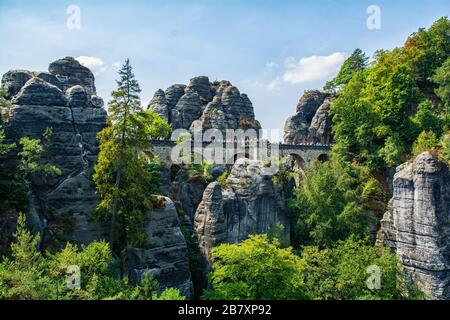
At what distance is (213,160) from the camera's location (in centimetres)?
3569

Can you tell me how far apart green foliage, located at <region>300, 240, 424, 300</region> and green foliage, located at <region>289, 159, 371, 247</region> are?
182 inches

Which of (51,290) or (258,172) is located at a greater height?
(258,172)

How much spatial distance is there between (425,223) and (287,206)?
33.3 ft

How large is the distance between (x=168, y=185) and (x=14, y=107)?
40.0 feet

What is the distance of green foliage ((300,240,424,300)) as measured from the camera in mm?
19516

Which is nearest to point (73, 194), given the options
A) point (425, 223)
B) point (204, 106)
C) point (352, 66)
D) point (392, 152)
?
point (425, 223)

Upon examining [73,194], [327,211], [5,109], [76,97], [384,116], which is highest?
[384,116]

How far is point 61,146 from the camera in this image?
72.5ft

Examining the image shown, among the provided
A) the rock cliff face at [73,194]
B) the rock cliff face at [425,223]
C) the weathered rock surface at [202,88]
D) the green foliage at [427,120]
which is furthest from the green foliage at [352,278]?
the weathered rock surface at [202,88]

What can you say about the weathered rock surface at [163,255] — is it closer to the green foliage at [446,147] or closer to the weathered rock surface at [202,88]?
the green foliage at [446,147]

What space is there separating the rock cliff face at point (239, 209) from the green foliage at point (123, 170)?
5.35 metres

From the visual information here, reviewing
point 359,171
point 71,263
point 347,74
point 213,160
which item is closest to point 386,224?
point 359,171

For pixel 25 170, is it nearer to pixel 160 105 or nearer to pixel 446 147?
pixel 160 105

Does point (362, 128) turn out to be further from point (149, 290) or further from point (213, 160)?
point (149, 290)
